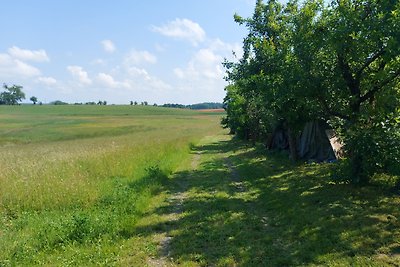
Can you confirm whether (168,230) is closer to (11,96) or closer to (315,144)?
(315,144)

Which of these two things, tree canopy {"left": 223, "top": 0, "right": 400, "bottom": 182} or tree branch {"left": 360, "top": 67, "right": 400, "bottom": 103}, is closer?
tree canopy {"left": 223, "top": 0, "right": 400, "bottom": 182}

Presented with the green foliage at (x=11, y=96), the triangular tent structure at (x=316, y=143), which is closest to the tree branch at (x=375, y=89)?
the triangular tent structure at (x=316, y=143)

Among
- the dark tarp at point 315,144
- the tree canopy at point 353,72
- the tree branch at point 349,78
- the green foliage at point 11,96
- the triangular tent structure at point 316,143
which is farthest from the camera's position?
the green foliage at point 11,96

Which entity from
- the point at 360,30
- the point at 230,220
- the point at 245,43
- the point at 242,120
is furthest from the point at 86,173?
the point at 242,120

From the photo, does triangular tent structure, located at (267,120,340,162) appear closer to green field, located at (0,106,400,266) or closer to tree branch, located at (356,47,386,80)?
green field, located at (0,106,400,266)

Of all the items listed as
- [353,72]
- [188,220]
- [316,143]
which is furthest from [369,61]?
[316,143]

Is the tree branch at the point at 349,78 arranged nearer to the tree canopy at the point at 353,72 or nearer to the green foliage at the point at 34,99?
the tree canopy at the point at 353,72

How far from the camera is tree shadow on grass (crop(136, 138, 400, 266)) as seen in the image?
6.09 metres

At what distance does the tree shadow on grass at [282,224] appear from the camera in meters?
6.09

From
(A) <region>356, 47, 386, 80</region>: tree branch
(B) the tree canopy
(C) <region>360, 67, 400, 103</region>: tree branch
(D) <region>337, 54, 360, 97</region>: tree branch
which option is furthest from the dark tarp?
(A) <region>356, 47, 386, 80</region>: tree branch

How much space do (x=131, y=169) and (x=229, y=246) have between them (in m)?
9.29

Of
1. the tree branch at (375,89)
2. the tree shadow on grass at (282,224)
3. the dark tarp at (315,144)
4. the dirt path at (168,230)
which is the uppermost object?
the tree branch at (375,89)

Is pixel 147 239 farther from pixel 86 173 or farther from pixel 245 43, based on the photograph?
Answer: pixel 245 43

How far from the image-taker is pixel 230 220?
842 cm
